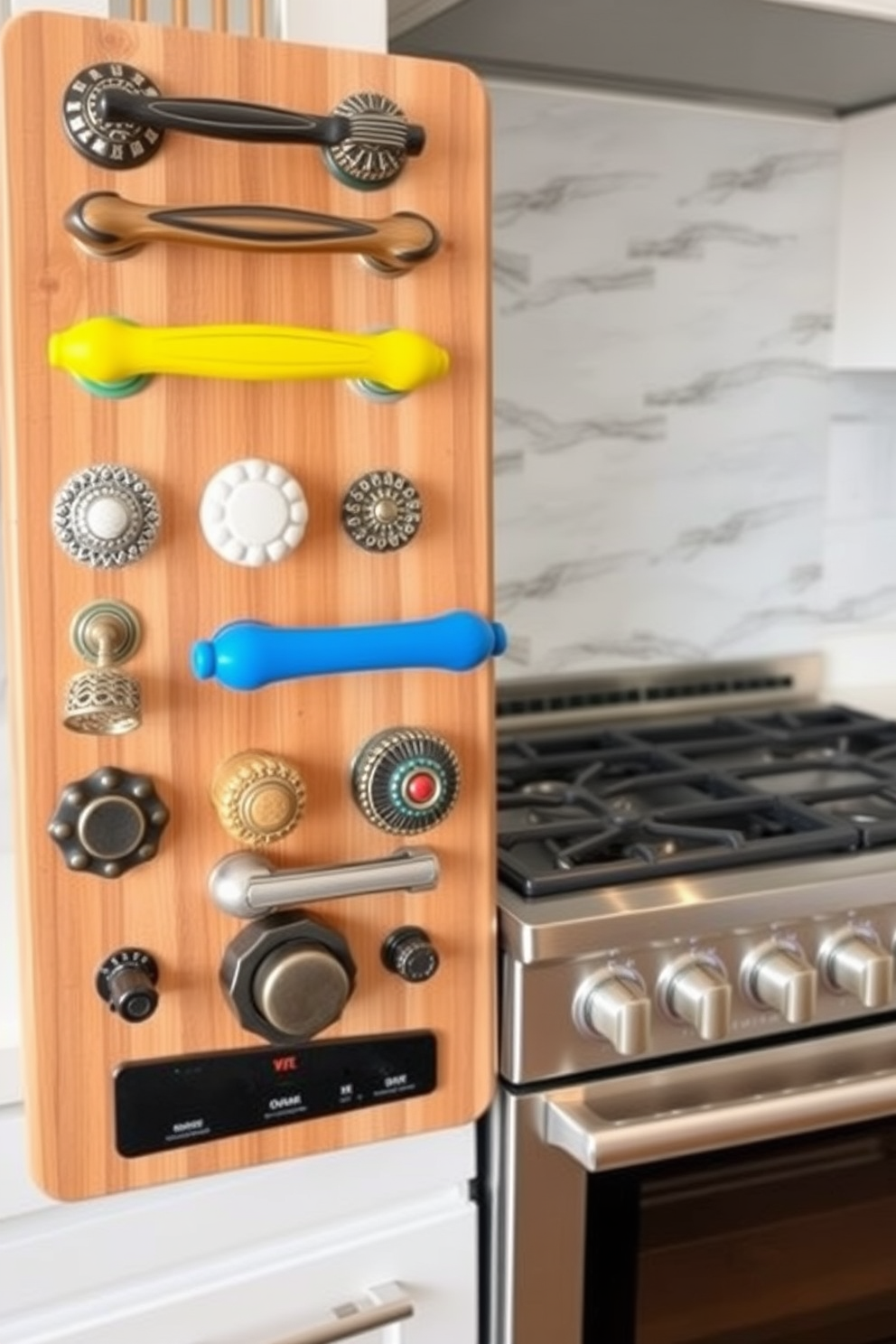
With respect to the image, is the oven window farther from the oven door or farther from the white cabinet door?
the white cabinet door

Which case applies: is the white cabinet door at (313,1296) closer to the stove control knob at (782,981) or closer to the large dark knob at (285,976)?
the large dark knob at (285,976)

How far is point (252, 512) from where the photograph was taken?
0.81 metres

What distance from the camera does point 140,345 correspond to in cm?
77

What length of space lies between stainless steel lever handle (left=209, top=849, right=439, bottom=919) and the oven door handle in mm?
228

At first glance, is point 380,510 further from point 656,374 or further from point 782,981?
point 656,374

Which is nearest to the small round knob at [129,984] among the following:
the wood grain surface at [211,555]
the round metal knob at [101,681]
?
the wood grain surface at [211,555]

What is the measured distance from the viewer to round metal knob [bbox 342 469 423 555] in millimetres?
853

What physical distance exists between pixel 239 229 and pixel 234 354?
71 mm

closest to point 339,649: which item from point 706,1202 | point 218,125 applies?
point 218,125

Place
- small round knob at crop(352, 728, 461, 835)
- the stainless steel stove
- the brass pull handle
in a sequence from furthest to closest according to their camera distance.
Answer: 1. the stainless steel stove
2. small round knob at crop(352, 728, 461, 835)
3. the brass pull handle

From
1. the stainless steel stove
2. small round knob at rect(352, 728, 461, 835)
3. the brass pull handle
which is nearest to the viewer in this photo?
the brass pull handle

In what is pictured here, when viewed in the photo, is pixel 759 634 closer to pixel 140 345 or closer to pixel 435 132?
pixel 435 132

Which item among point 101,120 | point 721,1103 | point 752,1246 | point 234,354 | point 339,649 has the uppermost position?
point 101,120

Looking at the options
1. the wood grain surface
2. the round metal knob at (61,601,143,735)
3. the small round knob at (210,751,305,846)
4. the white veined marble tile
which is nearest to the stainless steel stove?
the wood grain surface
